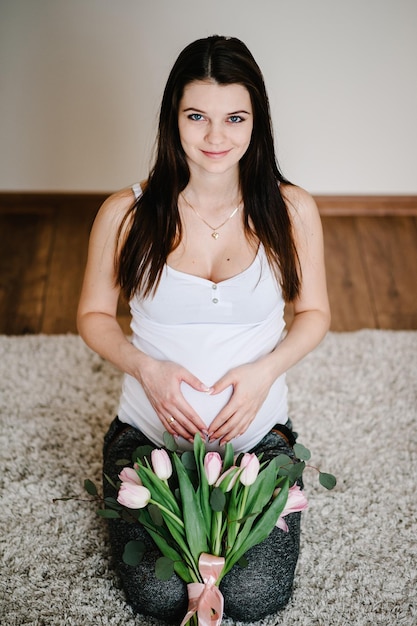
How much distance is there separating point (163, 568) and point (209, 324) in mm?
518

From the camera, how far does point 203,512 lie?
148 cm

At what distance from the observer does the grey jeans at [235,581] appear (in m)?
1.55

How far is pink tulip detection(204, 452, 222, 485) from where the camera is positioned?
1405 mm

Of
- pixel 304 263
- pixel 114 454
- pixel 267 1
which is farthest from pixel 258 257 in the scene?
pixel 267 1

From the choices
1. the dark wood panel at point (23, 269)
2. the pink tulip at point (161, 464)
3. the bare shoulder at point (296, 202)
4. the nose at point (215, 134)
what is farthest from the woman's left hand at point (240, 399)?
the dark wood panel at point (23, 269)

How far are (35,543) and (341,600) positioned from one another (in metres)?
0.73

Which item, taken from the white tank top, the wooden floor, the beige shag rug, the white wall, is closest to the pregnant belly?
the white tank top

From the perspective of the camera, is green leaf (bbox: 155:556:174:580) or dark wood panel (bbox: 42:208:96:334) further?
dark wood panel (bbox: 42:208:96:334)

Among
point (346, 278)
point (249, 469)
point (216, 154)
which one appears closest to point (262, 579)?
point (249, 469)

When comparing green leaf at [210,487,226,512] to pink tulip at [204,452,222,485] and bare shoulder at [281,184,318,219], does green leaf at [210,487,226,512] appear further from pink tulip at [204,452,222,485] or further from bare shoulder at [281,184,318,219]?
bare shoulder at [281,184,318,219]

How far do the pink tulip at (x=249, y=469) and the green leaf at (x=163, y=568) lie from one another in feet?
0.74

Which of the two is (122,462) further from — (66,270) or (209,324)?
(66,270)

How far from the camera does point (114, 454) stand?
5.65ft

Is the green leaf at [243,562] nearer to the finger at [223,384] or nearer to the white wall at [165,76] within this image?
the finger at [223,384]
